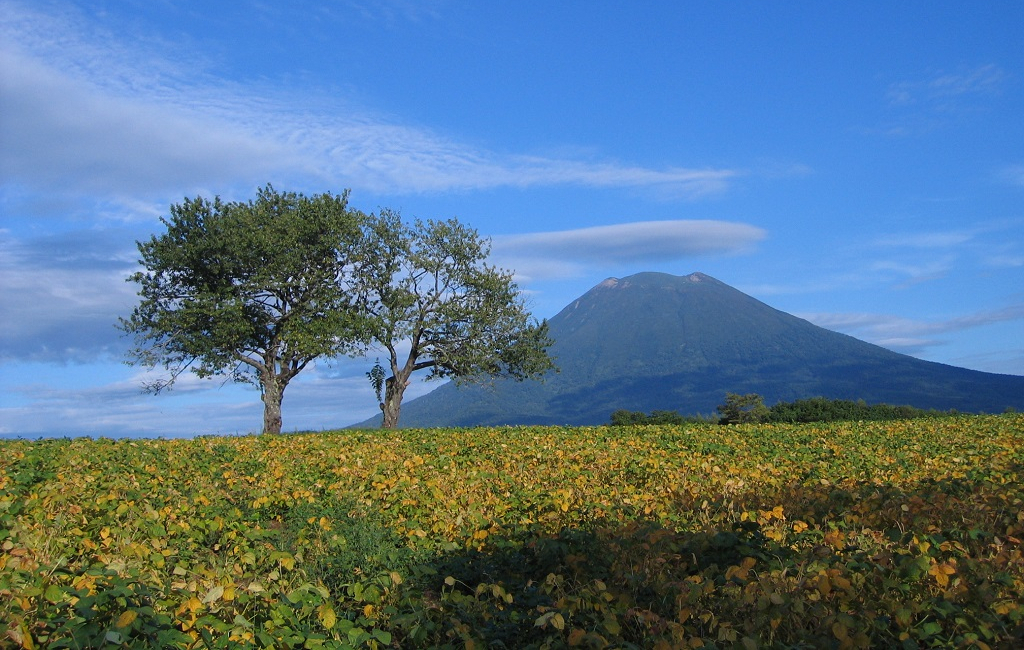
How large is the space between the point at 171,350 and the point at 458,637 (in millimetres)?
36879

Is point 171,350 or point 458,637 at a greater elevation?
point 171,350

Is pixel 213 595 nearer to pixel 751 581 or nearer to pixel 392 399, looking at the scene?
pixel 751 581

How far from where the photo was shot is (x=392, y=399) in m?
44.6

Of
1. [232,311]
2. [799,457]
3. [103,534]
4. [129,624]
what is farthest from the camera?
[232,311]

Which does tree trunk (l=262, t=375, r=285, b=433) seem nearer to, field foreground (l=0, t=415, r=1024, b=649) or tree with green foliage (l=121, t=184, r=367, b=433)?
tree with green foliage (l=121, t=184, r=367, b=433)

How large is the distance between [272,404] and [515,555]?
111ft

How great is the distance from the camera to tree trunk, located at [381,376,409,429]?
44.5 meters

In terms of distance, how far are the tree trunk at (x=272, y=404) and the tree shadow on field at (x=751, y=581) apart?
1306 inches

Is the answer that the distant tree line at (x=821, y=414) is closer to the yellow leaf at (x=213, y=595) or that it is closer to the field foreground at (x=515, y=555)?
the field foreground at (x=515, y=555)

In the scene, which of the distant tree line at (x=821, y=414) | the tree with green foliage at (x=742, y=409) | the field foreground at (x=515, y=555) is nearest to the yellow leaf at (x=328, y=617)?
the field foreground at (x=515, y=555)

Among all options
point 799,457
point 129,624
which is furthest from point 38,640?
point 799,457

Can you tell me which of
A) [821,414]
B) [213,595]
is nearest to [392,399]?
[821,414]

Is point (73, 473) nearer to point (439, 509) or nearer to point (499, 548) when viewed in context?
point (439, 509)

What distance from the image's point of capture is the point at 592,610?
7.14m
